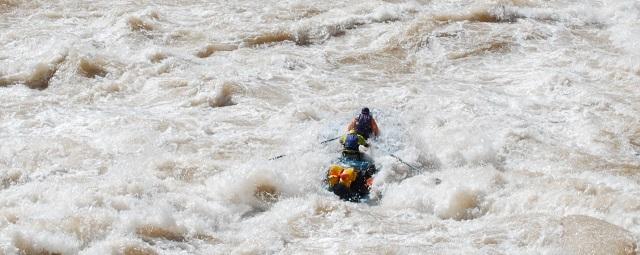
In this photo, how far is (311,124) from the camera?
33.5 feet

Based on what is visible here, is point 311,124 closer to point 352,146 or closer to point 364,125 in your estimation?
point 364,125

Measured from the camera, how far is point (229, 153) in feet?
30.4

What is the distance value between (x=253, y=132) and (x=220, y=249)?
345 cm

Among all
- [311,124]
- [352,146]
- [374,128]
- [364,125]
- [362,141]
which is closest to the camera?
[352,146]

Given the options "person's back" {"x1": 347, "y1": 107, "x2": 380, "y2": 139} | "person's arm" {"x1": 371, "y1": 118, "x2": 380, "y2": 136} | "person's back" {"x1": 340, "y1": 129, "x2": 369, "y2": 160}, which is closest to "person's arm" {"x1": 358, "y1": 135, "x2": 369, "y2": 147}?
"person's back" {"x1": 340, "y1": 129, "x2": 369, "y2": 160}

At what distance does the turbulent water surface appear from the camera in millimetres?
6926

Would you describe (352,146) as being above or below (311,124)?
above

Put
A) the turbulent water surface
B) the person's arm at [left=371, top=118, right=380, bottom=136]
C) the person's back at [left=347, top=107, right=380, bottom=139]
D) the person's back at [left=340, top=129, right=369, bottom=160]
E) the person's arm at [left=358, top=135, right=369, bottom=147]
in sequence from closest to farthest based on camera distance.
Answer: the turbulent water surface < the person's back at [left=340, top=129, right=369, bottom=160] < the person's arm at [left=358, top=135, right=369, bottom=147] < the person's back at [left=347, top=107, right=380, bottom=139] < the person's arm at [left=371, top=118, right=380, bottom=136]

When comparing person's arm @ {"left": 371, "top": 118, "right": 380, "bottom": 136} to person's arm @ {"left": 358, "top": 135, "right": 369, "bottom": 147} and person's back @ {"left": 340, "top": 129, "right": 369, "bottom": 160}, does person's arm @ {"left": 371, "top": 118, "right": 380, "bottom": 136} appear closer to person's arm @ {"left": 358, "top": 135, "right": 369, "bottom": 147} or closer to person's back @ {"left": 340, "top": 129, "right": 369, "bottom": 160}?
person's arm @ {"left": 358, "top": 135, "right": 369, "bottom": 147}

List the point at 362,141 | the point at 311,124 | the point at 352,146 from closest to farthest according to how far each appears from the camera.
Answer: the point at 352,146 → the point at 362,141 → the point at 311,124

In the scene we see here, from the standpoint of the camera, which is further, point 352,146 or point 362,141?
point 362,141

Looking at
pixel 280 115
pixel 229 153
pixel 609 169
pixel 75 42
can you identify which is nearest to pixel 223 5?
pixel 75 42

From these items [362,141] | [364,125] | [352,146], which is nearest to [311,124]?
[364,125]

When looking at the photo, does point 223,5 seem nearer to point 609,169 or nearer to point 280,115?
point 280,115
